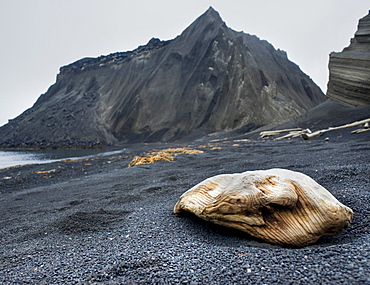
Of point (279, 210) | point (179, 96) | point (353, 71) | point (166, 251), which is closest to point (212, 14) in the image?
point (179, 96)

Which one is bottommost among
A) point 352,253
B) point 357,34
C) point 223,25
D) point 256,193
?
point 352,253

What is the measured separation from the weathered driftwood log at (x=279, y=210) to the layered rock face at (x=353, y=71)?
23174 mm

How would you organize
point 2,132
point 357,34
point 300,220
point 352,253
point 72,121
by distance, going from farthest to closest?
1. point 2,132
2. point 72,121
3. point 357,34
4. point 300,220
5. point 352,253

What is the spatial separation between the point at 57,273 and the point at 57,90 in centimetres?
9418

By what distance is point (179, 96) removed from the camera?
5566 cm

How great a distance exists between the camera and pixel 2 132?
6912cm

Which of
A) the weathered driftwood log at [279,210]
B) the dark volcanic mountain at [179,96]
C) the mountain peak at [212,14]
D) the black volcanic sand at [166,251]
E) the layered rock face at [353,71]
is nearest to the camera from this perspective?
the black volcanic sand at [166,251]

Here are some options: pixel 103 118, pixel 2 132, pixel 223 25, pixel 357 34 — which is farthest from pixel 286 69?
pixel 2 132

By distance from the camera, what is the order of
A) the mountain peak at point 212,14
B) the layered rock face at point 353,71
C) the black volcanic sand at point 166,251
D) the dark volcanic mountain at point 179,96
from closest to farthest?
the black volcanic sand at point 166,251 < the layered rock face at point 353,71 < the dark volcanic mountain at point 179,96 < the mountain peak at point 212,14

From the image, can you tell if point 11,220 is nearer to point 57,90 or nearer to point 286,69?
point 286,69

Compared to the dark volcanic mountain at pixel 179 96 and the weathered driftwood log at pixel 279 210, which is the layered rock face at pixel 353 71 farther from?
the weathered driftwood log at pixel 279 210

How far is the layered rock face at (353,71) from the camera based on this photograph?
856 inches

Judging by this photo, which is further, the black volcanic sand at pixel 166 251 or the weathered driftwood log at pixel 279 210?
the weathered driftwood log at pixel 279 210

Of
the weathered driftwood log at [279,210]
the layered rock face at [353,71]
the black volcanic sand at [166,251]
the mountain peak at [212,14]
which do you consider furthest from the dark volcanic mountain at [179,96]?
the weathered driftwood log at [279,210]
